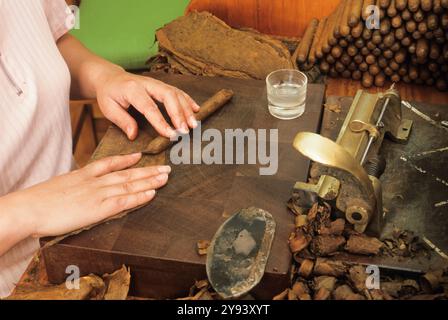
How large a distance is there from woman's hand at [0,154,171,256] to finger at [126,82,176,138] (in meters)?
0.15

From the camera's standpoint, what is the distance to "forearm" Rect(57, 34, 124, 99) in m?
1.65

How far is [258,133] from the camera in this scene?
147cm

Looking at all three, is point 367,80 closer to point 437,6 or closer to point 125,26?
point 437,6

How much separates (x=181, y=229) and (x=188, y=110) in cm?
40

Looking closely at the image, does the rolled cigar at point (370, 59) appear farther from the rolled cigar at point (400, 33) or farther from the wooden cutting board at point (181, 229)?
the wooden cutting board at point (181, 229)

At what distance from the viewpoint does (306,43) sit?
2066 millimetres

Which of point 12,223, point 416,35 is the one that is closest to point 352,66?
point 416,35

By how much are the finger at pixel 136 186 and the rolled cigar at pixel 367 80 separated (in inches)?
41.1

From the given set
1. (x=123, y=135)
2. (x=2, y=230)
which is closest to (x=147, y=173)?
(x=123, y=135)

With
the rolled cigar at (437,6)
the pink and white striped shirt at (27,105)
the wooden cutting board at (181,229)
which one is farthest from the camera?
the rolled cigar at (437,6)

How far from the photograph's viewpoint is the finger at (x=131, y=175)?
1.29 metres

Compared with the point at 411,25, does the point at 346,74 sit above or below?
below

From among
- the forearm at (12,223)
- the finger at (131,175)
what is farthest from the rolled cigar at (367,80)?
the forearm at (12,223)

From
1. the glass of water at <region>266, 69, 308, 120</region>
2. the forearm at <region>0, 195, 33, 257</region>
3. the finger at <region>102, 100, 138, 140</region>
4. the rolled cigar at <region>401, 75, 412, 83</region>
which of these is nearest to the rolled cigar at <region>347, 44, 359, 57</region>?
the rolled cigar at <region>401, 75, 412, 83</region>
